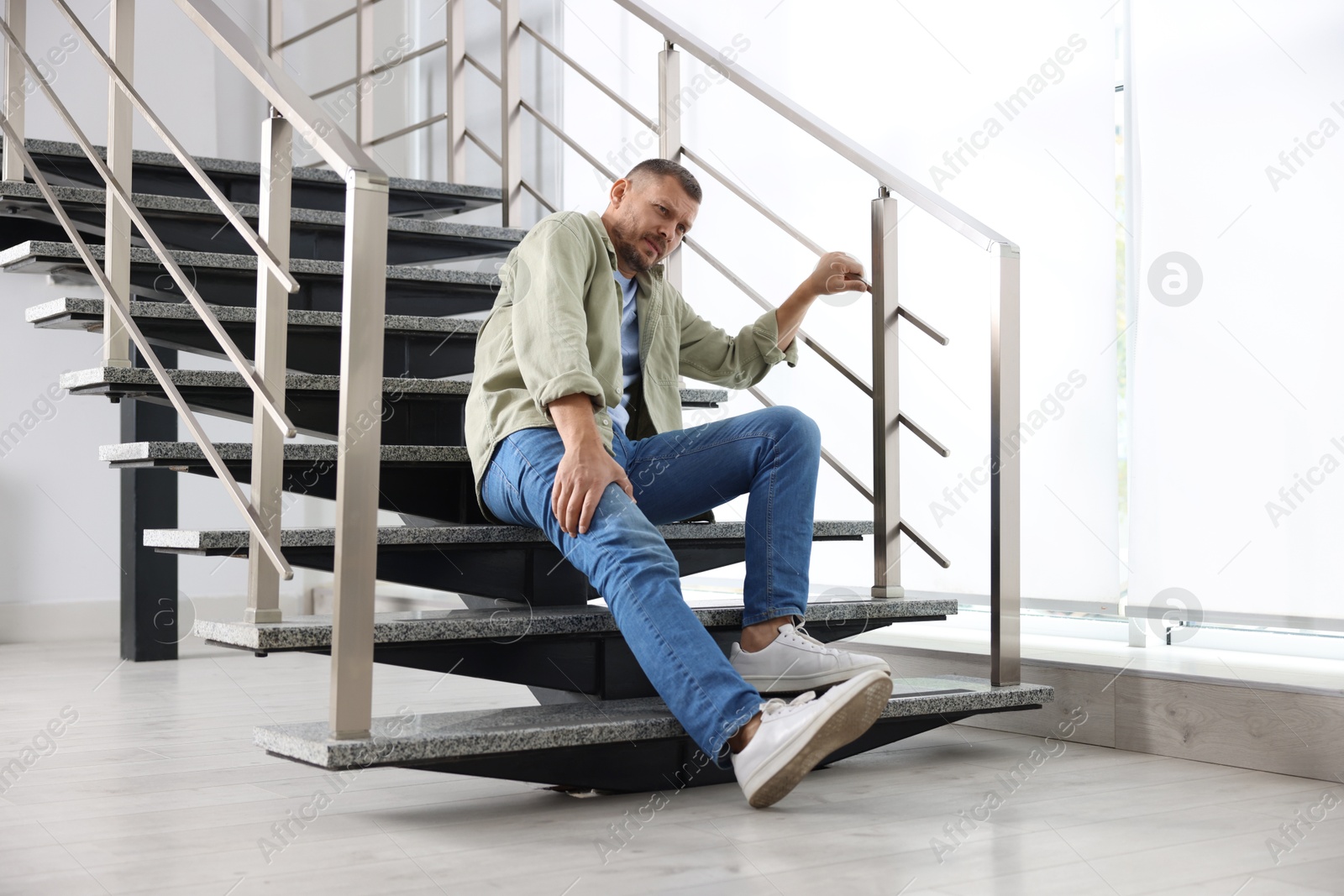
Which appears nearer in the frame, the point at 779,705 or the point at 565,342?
the point at 779,705

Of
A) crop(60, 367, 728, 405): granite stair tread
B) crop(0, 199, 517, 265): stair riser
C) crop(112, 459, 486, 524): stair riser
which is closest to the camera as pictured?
crop(60, 367, 728, 405): granite stair tread

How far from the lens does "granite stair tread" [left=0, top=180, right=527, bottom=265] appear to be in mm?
2246

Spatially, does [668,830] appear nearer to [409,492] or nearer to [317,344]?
[409,492]

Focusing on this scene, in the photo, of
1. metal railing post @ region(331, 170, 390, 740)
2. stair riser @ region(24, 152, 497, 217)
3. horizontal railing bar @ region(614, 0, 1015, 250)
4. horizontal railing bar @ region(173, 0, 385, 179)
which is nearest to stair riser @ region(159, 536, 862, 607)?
metal railing post @ region(331, 170, 390, 740)

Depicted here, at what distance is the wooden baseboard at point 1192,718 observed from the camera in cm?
179

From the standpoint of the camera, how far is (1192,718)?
1.94 m

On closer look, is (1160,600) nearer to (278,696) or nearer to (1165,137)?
(1165,137)

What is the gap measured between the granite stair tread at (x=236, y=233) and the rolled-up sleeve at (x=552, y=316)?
26.0 inches

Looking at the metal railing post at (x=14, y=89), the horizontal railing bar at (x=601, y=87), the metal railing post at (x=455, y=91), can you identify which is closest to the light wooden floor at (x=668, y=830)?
the metal railing post at (x=14, y=89)

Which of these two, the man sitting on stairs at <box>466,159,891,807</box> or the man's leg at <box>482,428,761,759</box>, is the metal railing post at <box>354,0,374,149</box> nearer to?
the man sitting on stairs at <box>466,159,891,807</box>

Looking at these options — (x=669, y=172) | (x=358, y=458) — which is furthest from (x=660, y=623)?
(x=669, y=172)

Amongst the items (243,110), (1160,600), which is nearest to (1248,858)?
(1160,600)

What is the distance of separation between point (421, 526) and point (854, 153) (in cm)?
94

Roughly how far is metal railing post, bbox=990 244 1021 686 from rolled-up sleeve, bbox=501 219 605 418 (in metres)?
0.67
